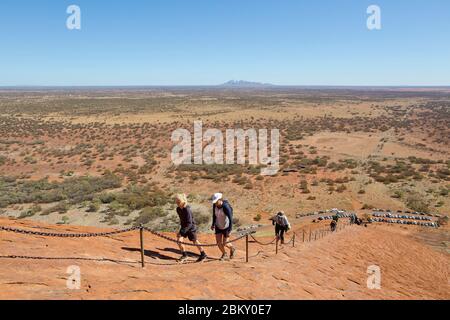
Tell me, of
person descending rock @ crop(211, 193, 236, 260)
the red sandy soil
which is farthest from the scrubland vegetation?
person descending rock @ crop(211, 193, 236, 260)

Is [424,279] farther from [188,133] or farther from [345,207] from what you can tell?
[188,133]

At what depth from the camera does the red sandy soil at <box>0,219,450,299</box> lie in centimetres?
566

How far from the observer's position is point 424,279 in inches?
389

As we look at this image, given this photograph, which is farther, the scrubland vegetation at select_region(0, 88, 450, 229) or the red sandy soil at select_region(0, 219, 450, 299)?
the scrubland vegetation at select_region(0, 88, 450, 229)

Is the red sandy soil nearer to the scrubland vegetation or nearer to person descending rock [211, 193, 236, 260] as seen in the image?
person descending rock [211, 193, 236, 260]

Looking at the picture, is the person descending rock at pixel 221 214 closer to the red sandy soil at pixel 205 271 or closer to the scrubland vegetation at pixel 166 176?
the red sandy soil at pixel 205 271

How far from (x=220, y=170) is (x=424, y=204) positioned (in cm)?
1439

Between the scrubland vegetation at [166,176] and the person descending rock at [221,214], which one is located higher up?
the person descending rock at [221,214]

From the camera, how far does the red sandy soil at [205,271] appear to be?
5.66 meters

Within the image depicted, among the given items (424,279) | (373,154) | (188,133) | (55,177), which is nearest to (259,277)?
(424,279)

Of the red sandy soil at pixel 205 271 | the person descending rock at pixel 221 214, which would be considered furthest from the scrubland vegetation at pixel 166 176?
the person descending rock at pixel 221 214

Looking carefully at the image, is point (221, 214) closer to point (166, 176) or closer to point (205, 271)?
point (205, 271)

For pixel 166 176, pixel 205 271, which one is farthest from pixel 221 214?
pixel 166 176

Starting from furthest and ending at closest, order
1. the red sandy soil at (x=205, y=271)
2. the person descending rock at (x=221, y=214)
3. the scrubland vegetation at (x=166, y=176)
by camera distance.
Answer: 1. the scrubland vegetation at (x=166, y=176)
2. the person descending rock at (x=221, y=214)
3. the red sandy soil at (x=205, y=271)
